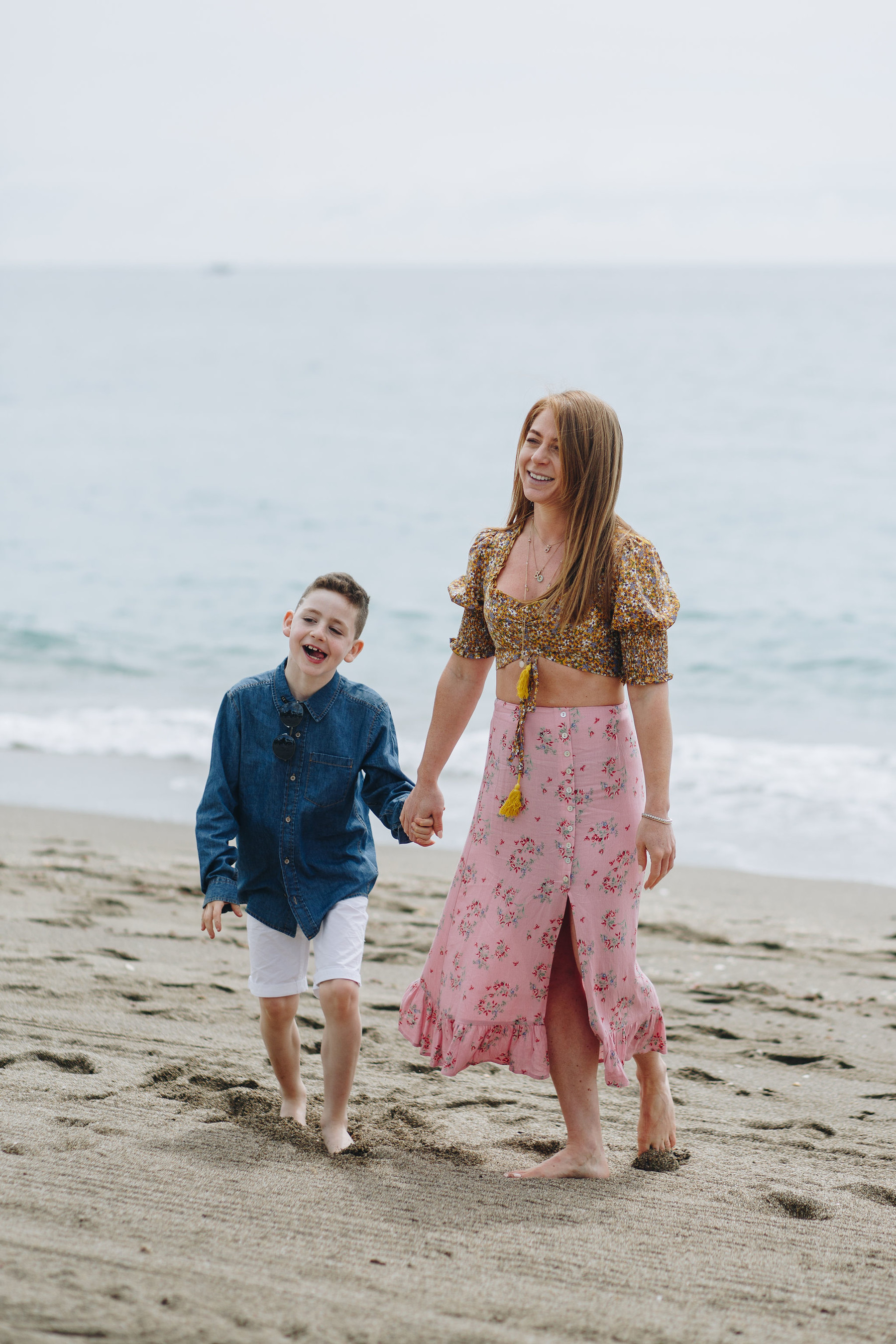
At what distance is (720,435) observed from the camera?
25531mm

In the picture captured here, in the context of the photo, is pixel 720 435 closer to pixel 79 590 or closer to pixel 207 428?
pixel 207 428

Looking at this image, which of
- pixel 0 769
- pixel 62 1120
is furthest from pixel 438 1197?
pixel 0 769

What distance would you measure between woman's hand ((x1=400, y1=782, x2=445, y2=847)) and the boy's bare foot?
71 cm

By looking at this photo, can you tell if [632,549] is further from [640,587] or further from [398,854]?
[398,854]

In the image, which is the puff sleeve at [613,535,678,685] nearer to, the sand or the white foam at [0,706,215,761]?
the sand

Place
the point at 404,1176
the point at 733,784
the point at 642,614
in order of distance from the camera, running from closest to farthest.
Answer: the point at 642,614, the point at 404,1176, the point at 733,784

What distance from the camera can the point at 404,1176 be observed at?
109 inches

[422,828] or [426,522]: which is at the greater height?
[426,522]

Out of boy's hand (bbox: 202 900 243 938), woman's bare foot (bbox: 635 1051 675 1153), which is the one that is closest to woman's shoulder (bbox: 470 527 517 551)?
boy's hand (bbox: 202 900 243 938)

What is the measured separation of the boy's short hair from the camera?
2.99 m

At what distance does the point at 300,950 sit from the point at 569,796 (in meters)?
0.80

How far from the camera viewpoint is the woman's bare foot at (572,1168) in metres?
2.82

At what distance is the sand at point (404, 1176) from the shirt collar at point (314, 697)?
1038mm

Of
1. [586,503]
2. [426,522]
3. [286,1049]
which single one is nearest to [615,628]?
[586,503]
